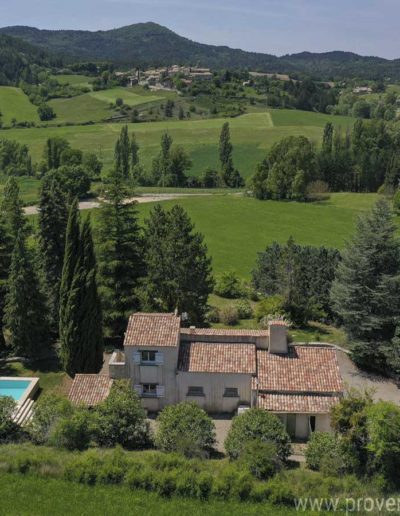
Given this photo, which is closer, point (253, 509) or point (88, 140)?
point (253, 509)

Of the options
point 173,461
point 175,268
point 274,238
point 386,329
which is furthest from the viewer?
point 274,238

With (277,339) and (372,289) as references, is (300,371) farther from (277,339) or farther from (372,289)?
(372,289)

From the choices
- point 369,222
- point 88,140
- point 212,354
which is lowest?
point 88,140

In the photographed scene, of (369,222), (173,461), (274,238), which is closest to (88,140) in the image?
(274,238)

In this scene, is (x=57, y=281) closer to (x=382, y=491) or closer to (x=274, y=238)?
(x=382, y=491)

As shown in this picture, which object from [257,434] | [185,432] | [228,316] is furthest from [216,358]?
[228,316]

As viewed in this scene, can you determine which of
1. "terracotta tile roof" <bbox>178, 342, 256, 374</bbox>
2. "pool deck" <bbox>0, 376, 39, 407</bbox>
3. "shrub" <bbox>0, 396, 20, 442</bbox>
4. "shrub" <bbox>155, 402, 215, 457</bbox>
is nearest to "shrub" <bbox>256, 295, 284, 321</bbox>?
"terracotta tile roof" <bbox>178, 342, 256, 374</bbox>

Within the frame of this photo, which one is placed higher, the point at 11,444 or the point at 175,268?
the point at 175,268
